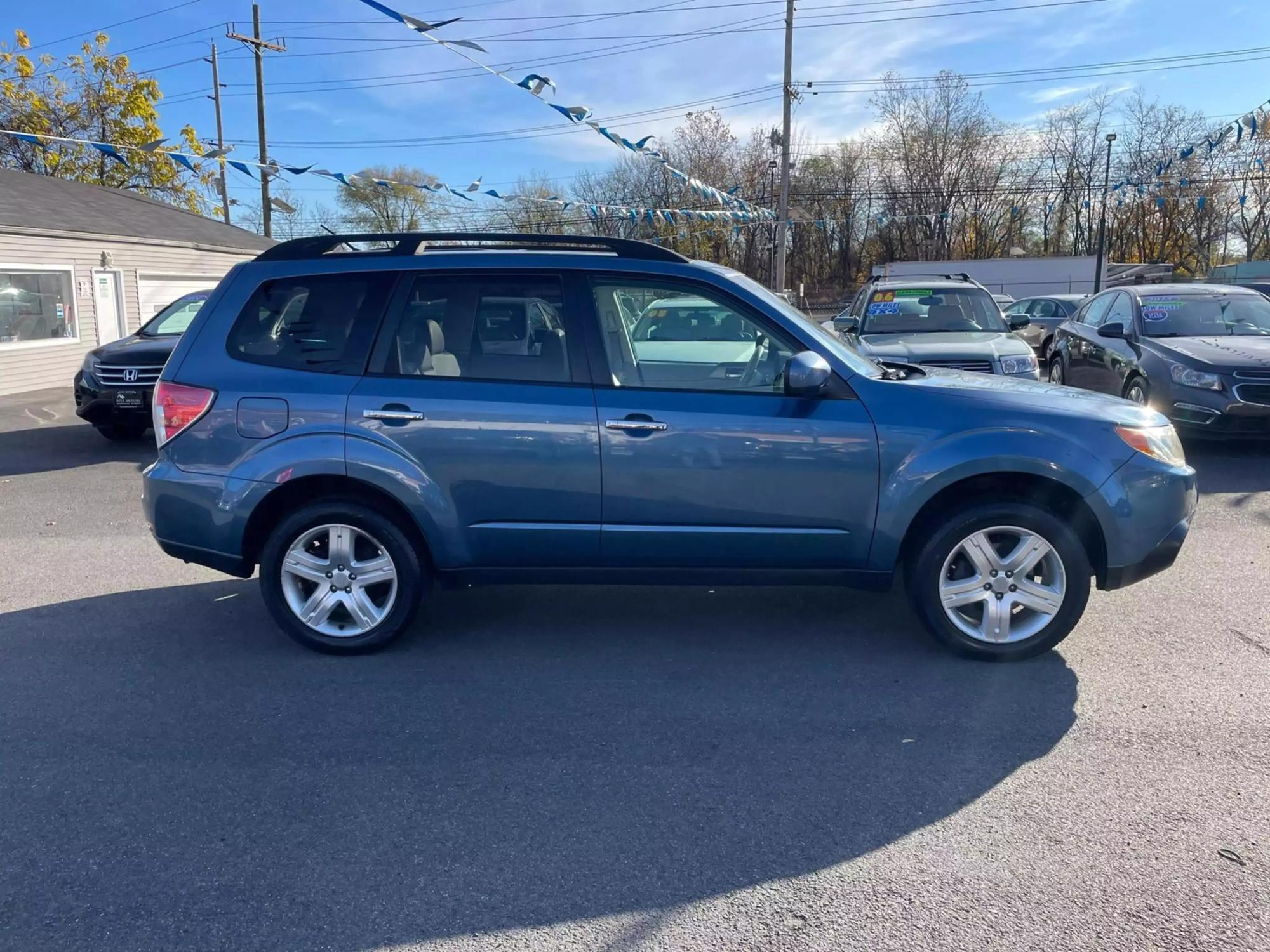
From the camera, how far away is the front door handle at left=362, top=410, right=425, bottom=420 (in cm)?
452

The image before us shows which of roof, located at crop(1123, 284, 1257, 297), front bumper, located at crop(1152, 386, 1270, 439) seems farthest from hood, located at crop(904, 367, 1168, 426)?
roof, located at crop(1123, 284, 1257, 297)

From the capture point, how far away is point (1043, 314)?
2041 cm

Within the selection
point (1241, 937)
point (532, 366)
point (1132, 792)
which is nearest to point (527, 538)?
point (532, 366)

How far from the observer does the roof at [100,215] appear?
17.7 metres

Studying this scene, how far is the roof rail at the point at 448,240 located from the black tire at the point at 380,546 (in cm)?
124

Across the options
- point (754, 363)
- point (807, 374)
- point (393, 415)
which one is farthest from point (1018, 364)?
point (393, 415)

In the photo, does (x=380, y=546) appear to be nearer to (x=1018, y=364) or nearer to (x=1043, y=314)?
(x=1018, y=364)

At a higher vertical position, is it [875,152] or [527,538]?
[875,152]

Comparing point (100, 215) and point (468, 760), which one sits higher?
point (100, 215)

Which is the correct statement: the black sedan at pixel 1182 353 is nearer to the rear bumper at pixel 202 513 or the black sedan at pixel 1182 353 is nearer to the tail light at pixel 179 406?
the rear bumper at pixel 202 513

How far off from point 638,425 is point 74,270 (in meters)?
17.3

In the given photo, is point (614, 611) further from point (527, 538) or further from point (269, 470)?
point (269, 470)

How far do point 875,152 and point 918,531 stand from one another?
49.4 metres

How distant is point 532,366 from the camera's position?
15.1 ft
